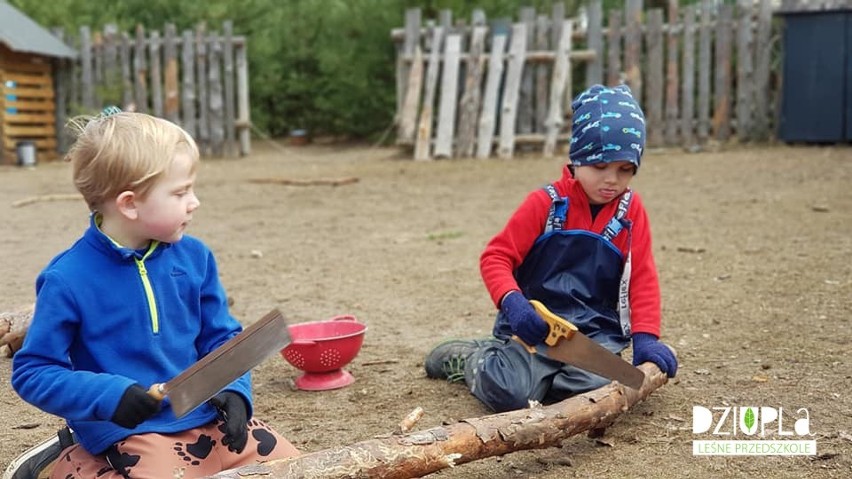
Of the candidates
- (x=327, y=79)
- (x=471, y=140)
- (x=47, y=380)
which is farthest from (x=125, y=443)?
(x=327, y=79)

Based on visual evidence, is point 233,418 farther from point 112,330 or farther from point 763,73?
point 763,73

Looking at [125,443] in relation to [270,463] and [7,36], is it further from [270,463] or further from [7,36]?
[7,36]

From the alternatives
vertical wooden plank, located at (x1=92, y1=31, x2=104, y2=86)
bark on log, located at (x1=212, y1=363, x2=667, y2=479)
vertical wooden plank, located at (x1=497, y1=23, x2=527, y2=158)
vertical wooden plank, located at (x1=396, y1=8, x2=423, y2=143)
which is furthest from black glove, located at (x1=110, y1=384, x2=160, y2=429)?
vertical wooden plank, located at (x1=92, y1=31, x2=104, y2=86)

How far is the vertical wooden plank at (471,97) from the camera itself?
Answer: 1305 centimetres

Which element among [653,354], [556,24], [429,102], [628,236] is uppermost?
[556,24]

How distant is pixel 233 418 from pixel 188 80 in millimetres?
12993

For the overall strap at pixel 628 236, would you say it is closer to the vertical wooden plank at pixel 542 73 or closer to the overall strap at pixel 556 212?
the overall strap at pixel 556 212

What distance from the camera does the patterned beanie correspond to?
326 centimetres

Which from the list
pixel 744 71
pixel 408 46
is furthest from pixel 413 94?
pixel 744 71

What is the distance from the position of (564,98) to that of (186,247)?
1109 centimetres

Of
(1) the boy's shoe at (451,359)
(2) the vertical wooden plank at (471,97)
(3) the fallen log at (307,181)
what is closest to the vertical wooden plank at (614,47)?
(2) the vertical wooden plank at (471,97)

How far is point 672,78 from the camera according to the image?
12.8 meters

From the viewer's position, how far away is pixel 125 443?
97.9 inches

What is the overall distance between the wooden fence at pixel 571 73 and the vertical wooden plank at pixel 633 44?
0.01 meters
